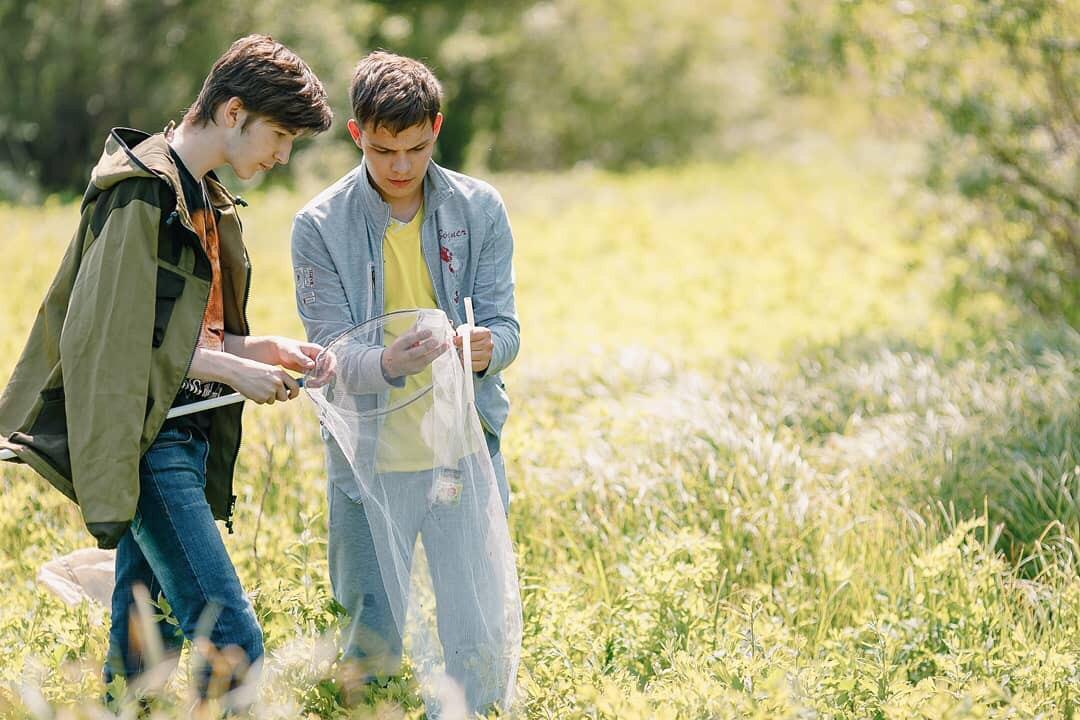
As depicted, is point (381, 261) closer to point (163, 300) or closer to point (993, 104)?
point (163, 300)

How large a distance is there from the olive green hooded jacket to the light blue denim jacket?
29cm

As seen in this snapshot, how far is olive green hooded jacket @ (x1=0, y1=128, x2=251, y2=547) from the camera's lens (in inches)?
100

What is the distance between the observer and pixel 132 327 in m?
2.56

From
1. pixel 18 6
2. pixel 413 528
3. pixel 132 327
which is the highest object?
pixel 18 6

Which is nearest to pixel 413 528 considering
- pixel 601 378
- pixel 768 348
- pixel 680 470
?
pixel 680 470

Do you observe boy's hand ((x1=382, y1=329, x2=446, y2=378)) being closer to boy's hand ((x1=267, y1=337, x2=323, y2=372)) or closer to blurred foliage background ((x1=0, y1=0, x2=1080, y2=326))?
boy's hand ((x1=267, y1=337, x2=323, y2=372))

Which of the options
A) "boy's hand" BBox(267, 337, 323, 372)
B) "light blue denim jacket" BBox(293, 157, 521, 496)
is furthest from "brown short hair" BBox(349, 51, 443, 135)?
"boy's hand" BBox(267, 337, 323, 372)

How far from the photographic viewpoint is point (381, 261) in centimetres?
295

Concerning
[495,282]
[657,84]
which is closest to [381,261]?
[495,282]

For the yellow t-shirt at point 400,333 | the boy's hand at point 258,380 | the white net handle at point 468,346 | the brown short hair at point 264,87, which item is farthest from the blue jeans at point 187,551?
the brown short hair at point 264,87

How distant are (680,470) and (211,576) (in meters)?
2.01

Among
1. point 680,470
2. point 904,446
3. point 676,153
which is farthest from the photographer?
point 676,153

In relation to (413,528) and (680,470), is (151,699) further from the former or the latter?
(680,470)

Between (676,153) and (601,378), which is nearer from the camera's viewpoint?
(601,378)
